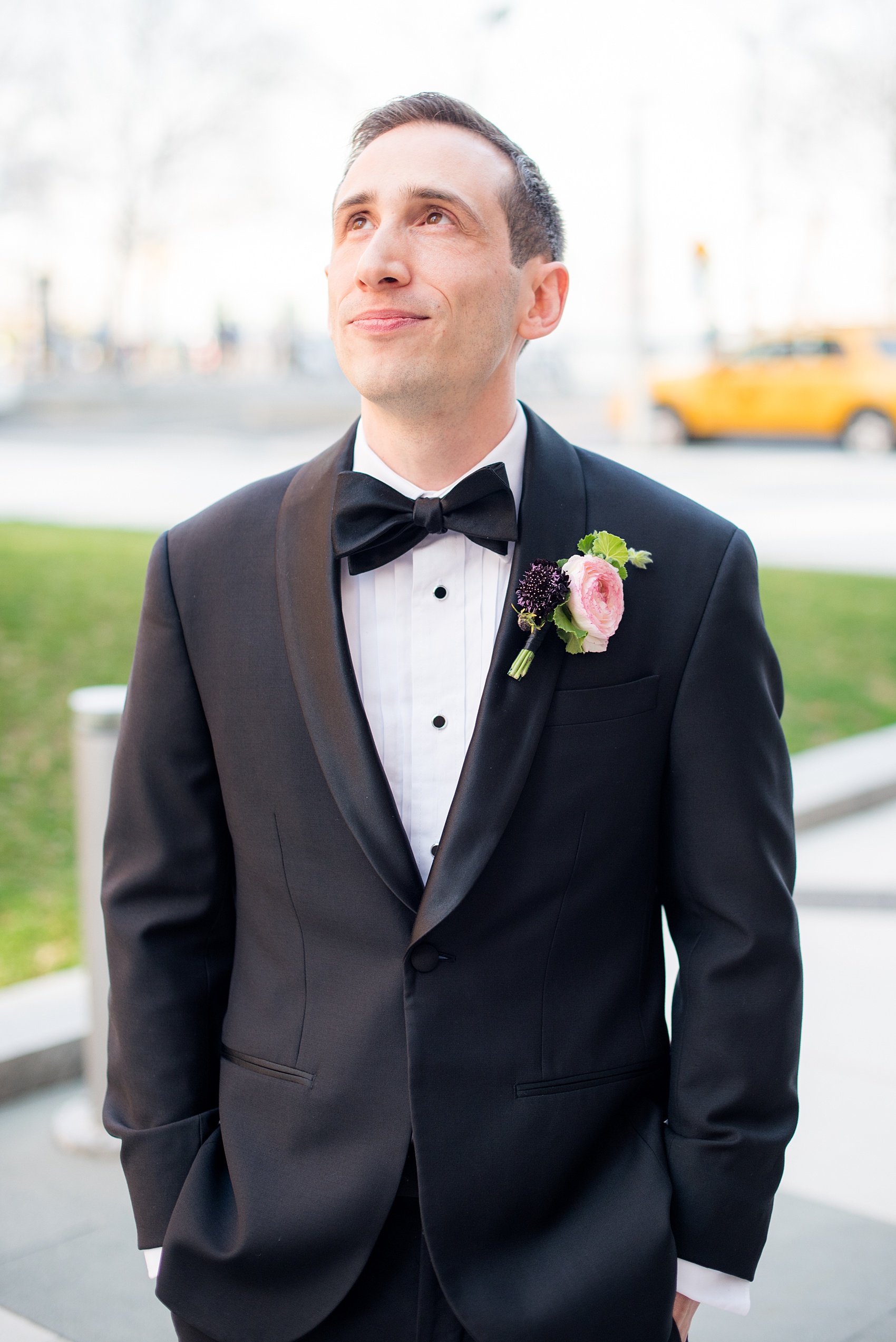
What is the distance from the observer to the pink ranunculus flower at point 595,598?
1683mm

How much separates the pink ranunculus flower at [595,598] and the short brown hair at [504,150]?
0.46 metres

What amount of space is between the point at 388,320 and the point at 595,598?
454mm

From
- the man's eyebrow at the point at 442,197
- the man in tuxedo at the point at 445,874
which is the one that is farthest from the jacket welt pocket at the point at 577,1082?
the man's eyebrow at the point at 442,197

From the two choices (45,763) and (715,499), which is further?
(715,499)

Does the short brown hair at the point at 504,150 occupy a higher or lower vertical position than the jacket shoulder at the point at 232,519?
higher

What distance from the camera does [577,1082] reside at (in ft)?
5.77

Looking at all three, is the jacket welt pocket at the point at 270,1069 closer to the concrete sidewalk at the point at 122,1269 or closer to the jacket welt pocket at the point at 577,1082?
the jacket welt pocket at the point at 577,1082

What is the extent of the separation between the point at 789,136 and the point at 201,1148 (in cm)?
3234

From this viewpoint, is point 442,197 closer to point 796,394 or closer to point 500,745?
point 500,745

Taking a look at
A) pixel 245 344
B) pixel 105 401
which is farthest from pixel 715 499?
pixel 245 344

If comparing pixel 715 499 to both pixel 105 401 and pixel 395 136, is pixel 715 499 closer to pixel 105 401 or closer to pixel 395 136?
pixel 395 136

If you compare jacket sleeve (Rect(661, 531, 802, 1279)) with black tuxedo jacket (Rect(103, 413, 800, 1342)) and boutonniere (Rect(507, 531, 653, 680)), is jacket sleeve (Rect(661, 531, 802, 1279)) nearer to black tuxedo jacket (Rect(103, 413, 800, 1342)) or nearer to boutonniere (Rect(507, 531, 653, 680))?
black tuxedo jacket (Rect(103, 413, 800, 1342))

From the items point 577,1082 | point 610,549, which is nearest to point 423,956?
point 577,1082

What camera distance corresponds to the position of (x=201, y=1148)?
1.83 metres
